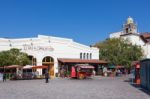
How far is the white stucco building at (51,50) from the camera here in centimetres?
5897

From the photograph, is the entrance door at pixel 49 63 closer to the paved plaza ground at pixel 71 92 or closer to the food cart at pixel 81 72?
the food cart at pixel 81 72

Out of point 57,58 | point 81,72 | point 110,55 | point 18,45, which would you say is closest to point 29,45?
point 18,45

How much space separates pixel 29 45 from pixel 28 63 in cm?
434

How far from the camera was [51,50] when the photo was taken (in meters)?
61.7

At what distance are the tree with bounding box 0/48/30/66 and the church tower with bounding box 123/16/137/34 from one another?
176 feet

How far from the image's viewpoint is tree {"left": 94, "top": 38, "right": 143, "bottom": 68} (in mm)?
74463

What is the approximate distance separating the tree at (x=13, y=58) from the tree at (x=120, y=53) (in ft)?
80.8

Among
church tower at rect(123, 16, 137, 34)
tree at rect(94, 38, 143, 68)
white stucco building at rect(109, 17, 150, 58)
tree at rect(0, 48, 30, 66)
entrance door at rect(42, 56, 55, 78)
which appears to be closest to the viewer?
tree at rect(0, 48, 30, 66)

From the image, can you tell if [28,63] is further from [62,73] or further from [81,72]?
[81,72]

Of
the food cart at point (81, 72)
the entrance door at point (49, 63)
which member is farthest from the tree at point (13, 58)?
the food cart at point (81, 72)

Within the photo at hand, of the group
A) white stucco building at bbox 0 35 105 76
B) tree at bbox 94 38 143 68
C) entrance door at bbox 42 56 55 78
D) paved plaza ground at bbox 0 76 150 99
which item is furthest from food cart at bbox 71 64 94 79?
tree at bbox 94 38 143 68

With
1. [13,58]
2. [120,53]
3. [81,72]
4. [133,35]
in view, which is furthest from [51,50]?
[133,35]

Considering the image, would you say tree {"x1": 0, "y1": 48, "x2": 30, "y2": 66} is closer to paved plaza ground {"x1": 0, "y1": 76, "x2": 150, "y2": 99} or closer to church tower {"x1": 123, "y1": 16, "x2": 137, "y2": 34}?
paved plaza ground {"x1": 0, "y1": 76, "x2": 150, "y2": 99}

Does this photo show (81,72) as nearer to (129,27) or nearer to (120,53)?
(120,53)
